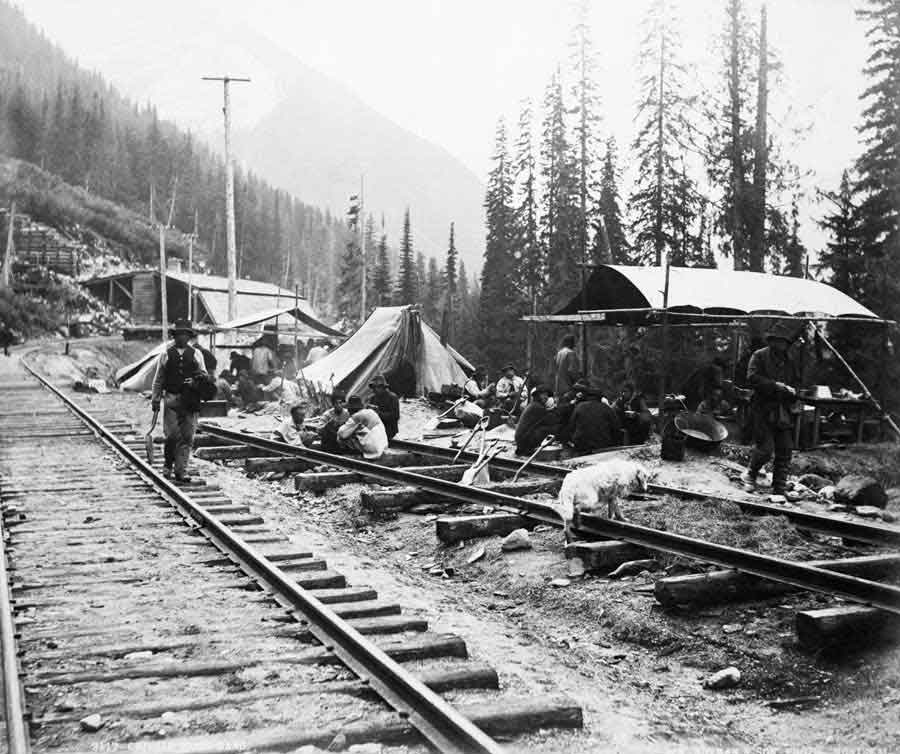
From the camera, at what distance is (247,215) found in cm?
12306

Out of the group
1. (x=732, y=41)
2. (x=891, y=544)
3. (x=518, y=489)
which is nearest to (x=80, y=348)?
(x=732, y=41)

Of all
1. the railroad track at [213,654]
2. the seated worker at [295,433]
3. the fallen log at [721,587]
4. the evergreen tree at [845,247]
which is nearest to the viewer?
the railroad track at [213,654]

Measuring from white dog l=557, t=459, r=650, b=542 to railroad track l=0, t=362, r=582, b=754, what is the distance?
2.16m

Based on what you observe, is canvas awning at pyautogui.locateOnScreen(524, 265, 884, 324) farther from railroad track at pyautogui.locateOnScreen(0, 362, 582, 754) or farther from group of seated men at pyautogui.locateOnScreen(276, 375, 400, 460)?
railroad track at pyautogui.locateOnScreen(0, 362, 582, 754)

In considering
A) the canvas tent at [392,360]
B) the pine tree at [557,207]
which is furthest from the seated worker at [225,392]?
the pine tree at [557,207]

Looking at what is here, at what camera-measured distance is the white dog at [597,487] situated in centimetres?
759

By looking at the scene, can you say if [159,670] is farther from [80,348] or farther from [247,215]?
[247,215]

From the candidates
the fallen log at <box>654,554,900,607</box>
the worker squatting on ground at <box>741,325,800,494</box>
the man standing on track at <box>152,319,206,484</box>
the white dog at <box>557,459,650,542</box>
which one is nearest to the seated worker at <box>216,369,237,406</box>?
the man standing on track at <box>152,319,206,484</box>

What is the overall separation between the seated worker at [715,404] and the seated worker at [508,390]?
424cm

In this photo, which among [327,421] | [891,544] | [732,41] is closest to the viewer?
[891,544]

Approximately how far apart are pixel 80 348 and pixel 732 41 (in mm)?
37593

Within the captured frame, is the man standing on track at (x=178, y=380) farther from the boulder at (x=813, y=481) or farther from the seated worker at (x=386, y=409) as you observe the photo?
the boulder at (x=813, y=481)

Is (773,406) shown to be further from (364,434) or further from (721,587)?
(364,434)

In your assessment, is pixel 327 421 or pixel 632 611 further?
pixel 327 421
